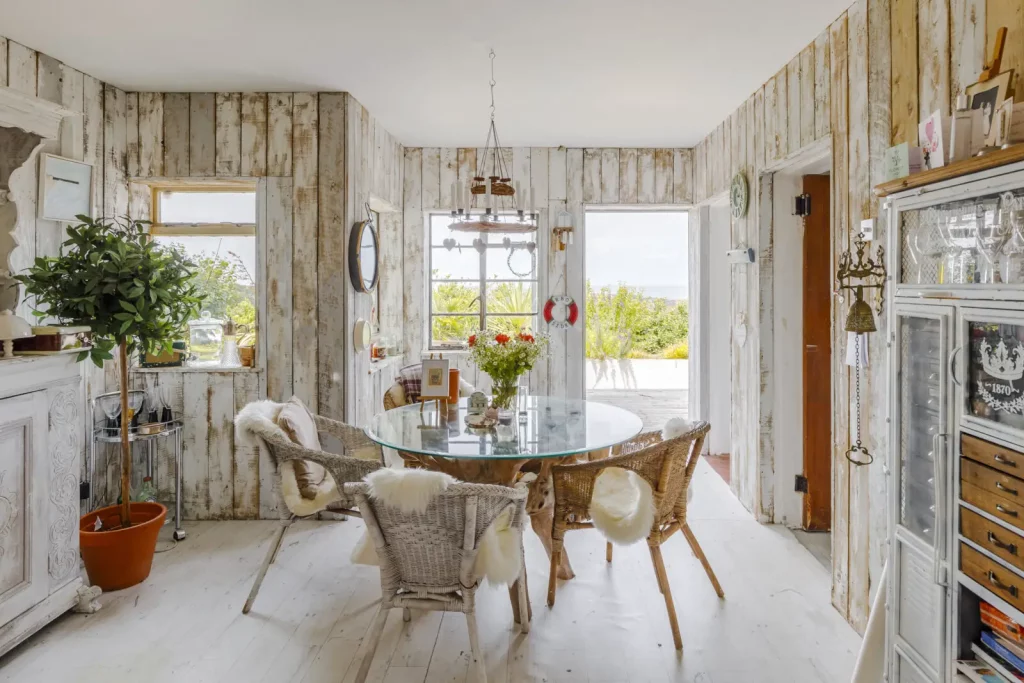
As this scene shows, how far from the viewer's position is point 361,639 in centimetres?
232

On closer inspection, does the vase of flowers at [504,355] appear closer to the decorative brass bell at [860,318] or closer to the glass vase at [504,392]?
the glass vase at [504,392]

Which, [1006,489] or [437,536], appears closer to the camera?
[1006,489]

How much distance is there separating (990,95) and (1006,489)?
1035 mm

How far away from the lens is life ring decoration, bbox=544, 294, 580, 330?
15.8 feet

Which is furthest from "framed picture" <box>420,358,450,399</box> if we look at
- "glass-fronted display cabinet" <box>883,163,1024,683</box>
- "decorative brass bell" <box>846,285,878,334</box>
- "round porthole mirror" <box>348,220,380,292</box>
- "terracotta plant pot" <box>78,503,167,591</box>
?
"glass-fronted display cabinet" <box>883,163,1024,683</box>

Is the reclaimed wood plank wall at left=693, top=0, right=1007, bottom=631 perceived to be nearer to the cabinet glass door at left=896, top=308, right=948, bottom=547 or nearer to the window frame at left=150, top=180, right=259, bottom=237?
the cabinet glass door at left=896, top=308, right=948, bottom=547

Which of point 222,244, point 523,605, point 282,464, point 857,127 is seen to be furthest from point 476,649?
point 222,244

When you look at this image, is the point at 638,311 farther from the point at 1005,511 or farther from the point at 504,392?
the point at 1005,511

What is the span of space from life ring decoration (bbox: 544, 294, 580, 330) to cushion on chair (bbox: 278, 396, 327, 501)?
2.50 meters

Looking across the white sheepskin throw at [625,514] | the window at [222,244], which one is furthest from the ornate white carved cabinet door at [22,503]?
the white sheepskin throw at [625,514]

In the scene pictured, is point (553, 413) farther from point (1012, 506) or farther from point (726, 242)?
point (726, 242)

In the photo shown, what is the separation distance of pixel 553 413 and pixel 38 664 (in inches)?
91.7

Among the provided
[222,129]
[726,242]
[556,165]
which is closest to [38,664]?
[222,129]

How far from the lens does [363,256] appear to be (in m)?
3.76
